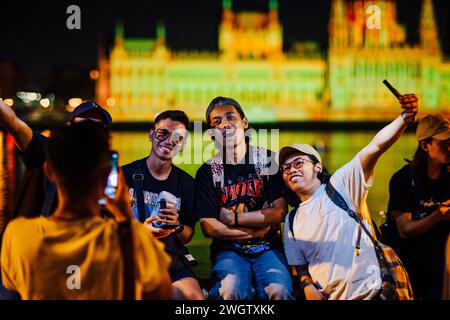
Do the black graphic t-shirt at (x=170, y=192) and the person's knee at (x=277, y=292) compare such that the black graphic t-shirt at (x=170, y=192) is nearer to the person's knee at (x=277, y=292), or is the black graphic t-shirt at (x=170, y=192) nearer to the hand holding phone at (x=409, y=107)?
the person's knee at (x=277, y=292)

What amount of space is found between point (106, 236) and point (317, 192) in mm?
1411

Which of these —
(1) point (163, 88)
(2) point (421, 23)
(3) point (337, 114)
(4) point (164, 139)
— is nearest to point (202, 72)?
(1) point (163, 88)

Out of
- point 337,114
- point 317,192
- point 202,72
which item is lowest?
point 317,192

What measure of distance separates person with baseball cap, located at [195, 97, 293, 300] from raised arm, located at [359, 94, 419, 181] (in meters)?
0.60

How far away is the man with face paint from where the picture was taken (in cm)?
312

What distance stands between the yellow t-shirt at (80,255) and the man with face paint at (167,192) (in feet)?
3.42

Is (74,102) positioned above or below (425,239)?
above

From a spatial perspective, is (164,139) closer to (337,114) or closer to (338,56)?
(337,114)

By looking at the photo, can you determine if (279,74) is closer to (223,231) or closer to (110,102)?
(110,102)

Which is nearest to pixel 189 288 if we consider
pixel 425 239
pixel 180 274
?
pixel 180 274

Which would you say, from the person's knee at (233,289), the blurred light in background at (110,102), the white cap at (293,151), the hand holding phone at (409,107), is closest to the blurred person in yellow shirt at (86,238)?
the person's knee at (233,289)

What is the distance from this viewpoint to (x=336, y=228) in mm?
3014

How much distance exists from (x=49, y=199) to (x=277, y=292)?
1.13 meters

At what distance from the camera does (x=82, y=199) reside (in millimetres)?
2002
